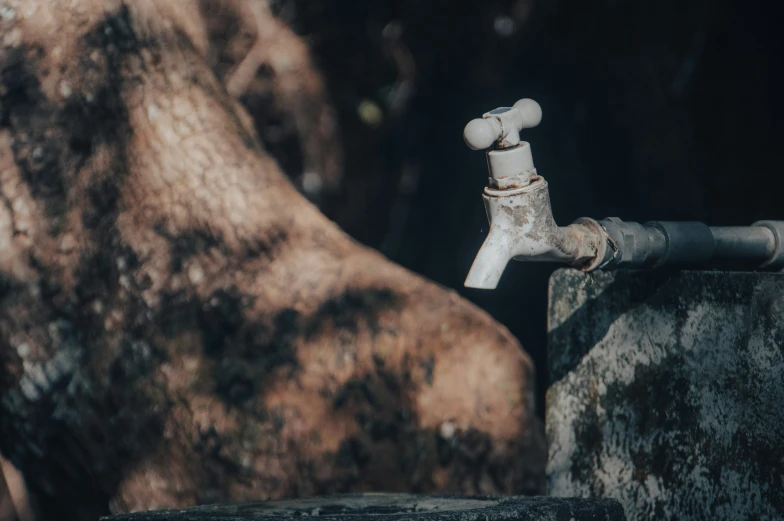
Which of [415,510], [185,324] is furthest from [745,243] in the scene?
[185,324]

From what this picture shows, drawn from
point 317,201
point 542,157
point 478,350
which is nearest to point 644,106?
point 542,157

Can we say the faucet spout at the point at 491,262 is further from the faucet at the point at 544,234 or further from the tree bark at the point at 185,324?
the tree bark at the point at 185,324

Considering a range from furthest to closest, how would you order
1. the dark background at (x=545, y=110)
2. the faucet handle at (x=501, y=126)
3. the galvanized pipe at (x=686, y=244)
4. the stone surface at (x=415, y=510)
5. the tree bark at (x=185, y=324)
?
the dark background at (x=545, y=110), the tree bark at (x=185, y=324), the galvanized pipe at (x=686, y=244), the faucet handle at (x=501, y=126), the stone surface at (x=415, y=510)

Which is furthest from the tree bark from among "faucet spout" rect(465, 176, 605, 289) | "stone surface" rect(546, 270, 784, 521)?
"faucet spout" rect(465, 176, 605, 289)

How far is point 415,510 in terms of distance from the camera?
1.06 m

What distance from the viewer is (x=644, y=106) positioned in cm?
247

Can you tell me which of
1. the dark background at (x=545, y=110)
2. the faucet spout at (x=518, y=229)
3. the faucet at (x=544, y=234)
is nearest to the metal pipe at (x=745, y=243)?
the faucet at (x=544, y=234)

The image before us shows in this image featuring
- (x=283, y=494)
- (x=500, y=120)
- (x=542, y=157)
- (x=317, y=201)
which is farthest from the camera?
(x=542, y=157)

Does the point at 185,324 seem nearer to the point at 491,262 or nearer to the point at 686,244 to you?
the point at 491,262

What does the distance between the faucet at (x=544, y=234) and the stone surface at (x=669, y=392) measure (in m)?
0.08

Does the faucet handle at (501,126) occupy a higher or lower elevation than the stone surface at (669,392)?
higher

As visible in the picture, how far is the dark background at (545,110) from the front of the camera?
→ 8.09 feet

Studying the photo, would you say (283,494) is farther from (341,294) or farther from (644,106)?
(644,106)

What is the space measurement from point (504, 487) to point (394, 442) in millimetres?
240
